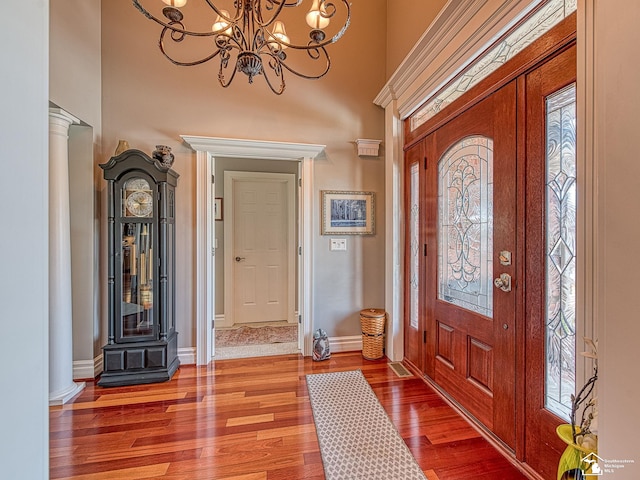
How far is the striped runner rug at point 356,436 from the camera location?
4.95ft

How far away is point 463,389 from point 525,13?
89.4 inches

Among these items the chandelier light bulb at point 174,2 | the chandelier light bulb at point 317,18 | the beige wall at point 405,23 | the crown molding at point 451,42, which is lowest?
the chandelier light bulb at point 174,2

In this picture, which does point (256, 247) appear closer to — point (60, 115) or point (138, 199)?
point (138, 199)

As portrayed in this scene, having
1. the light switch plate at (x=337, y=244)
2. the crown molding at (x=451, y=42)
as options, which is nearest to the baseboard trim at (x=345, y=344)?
the light switch plate at (x=337, y=244)

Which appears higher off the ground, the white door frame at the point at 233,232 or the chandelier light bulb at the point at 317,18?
the chandelier light bulb at the point at 317,18

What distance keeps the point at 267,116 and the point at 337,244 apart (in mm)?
1502

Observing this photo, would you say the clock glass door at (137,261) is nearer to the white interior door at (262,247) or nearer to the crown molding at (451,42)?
the white interior door at (262,247)

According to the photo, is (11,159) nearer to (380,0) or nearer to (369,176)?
(369,176)

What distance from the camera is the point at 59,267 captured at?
7.30ft

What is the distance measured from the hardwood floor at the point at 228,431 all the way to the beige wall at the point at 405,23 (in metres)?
2.94

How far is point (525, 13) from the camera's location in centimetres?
147

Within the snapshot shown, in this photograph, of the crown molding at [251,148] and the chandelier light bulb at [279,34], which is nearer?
the chandelier light bulb at [279,34]

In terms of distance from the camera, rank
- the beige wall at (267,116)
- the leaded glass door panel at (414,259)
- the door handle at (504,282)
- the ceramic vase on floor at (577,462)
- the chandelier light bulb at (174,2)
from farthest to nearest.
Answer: the beige wall at (267,116) < the leaded glass door panel at (414,259) < the door handle at (504,282) < the chandelier light bulb at (174,2) < the ceramic vase on floor at (577,462)

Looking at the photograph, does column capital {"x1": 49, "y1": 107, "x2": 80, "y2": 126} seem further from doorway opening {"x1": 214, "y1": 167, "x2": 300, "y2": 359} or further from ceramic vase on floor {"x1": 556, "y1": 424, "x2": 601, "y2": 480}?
ceramic vase on floor {"x1": 556, "y1": 424, "x2": 601, "y2": 480}
